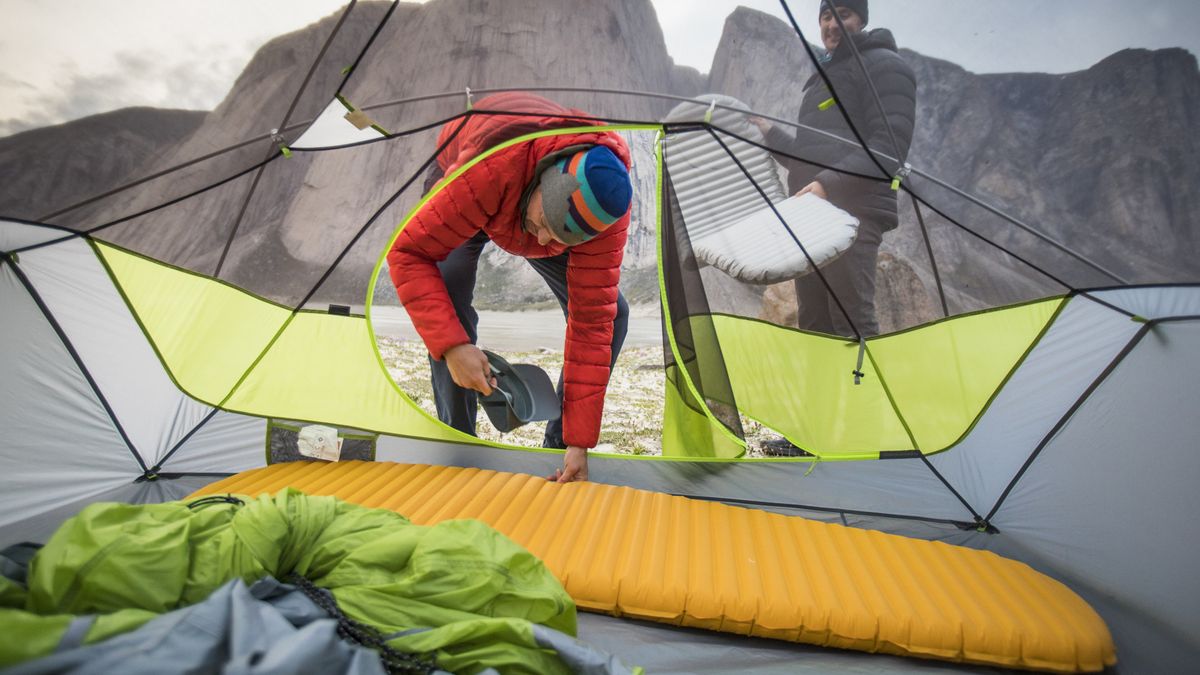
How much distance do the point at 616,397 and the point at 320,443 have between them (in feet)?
4.51

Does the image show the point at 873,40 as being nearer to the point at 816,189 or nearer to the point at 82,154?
the point at 816,189

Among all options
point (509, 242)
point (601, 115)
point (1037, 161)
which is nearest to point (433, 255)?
point (509, 242)

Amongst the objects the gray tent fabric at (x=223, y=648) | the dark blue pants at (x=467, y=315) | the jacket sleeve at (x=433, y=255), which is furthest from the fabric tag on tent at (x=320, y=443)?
the gray tent fabric at (x=223, y=648)

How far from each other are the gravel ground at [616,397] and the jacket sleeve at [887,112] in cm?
107

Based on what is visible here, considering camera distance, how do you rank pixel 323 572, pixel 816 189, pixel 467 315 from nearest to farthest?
pixel 323 572
pixel 816 189
pixel 467 315

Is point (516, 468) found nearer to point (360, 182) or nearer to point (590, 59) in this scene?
Answer: point (360, 182)

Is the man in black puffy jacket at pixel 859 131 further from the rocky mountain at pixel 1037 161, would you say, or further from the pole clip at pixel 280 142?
the pole clip at pixel 280 142

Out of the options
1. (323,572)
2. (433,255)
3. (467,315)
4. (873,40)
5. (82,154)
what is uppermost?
(873,40)

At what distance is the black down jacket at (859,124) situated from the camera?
4.48 feet

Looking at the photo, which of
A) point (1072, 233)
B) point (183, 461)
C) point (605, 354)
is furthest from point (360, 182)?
point (1072, 233)

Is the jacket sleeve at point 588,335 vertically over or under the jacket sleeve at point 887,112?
under

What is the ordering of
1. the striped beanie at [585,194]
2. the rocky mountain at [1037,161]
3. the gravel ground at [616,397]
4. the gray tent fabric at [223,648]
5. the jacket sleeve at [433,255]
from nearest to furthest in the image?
1. the gray tent fabric at [223,648]
2. the rocky mountain at [1037,161]
3. the striped beanie at [585,194]
4. the jacket sleeve at [433,255]
5. the gravel ground at [616,397]

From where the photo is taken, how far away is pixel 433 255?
1.62 metres

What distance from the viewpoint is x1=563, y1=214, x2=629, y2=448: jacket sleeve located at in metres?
1.69
